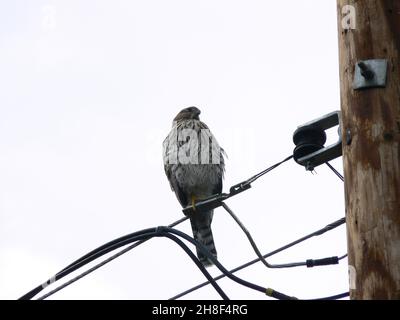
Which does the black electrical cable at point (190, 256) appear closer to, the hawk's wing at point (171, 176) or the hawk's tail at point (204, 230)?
the hawk's tail at point (204, 230)

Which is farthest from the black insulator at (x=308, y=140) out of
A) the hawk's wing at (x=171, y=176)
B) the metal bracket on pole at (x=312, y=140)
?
the hawk's wing at (x=171, y=176)

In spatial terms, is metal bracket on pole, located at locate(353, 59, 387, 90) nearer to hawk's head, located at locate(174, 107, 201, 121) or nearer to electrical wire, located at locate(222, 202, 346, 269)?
electrical wire, located at locate(222, 202, 346, 269)

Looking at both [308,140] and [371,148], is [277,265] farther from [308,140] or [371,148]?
[371,148]

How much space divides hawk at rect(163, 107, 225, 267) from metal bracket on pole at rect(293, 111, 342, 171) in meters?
4.55

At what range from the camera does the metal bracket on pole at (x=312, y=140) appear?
494 centimetres

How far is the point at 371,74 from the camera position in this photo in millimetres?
3770

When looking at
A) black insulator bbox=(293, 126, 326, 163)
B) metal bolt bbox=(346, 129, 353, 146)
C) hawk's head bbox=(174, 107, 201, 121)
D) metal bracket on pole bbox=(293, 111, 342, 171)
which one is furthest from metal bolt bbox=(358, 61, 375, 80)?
hawk's head bbox=(174, 107, 201, 121)

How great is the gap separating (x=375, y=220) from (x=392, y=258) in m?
0.20

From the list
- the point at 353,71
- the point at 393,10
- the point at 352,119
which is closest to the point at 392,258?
the point at 352,119

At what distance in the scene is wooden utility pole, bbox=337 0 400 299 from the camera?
345 centimetres

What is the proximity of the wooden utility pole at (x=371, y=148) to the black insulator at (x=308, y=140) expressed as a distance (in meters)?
1.02

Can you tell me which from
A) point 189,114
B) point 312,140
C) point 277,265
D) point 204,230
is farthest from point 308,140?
point 189,114

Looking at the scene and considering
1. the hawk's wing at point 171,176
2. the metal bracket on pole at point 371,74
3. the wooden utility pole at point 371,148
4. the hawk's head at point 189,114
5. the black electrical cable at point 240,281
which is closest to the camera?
the wooden utility pole at point 371,148

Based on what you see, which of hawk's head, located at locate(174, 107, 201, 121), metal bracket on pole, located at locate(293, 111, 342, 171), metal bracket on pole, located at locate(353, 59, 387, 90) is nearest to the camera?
metal bracket on pole, located at locate(353, 59, 387, 90)
